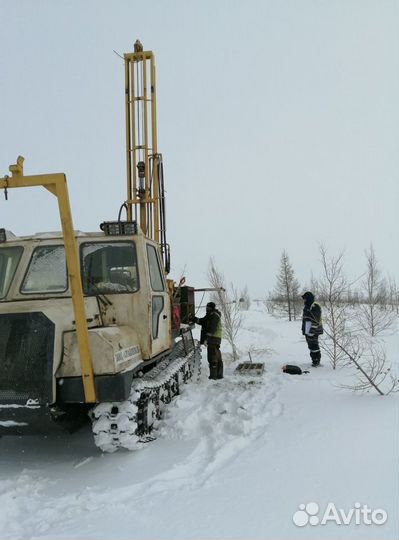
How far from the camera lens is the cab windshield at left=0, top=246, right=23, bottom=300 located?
5.84 meters

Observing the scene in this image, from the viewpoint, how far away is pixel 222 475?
13.7ft

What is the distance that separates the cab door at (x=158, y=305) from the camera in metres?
5.81

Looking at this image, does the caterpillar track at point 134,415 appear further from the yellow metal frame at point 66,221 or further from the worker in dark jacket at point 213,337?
the worker in dark jacket at point 213,337

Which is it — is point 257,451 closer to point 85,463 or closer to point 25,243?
point 85,463

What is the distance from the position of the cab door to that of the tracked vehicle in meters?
0.01

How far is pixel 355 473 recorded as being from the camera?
12.8ft

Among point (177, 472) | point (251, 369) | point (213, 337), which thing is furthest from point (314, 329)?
point (177, 472)

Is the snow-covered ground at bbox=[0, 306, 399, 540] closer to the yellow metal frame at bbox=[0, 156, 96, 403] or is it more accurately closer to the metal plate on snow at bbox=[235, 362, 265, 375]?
the yellow metal frame at bbox=[0, 156, 96, 403]

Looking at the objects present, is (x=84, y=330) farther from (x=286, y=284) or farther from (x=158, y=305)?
(x=286, y=284)

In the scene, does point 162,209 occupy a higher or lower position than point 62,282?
higher

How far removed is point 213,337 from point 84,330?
5336 mm

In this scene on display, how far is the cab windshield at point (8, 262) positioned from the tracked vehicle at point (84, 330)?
1 cm

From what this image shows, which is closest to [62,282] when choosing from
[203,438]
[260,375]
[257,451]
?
[203,438]

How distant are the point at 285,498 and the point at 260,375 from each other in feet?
17.2
